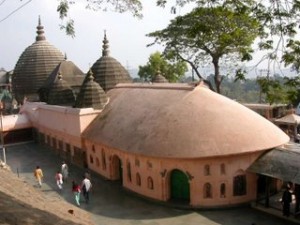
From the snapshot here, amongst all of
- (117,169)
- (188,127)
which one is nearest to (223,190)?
(188,127)

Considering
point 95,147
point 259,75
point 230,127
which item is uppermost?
point 259,75

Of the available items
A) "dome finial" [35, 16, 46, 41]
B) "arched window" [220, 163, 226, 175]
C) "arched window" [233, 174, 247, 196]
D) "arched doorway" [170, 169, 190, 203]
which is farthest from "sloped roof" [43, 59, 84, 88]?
"arched window" [233, 174, 247, 196]

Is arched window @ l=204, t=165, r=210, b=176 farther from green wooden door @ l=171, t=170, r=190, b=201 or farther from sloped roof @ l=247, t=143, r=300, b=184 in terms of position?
sloped roof @ l=247, t=143, r=300, b=184

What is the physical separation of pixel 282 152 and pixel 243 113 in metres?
2.64

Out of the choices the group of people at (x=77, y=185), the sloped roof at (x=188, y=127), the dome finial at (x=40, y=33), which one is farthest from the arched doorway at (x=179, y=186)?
the dome finial at (x=40, y=33)

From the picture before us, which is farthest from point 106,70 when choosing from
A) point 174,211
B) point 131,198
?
point 174,211

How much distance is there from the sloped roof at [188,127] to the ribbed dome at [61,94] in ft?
28.6

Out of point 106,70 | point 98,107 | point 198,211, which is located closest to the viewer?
point 198,211

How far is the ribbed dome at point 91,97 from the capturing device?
25500 millimetres

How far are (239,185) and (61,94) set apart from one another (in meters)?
16.5

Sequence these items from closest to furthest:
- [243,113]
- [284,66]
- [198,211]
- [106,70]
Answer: [284,66] → [198,211] → [243,113] → [106,70]

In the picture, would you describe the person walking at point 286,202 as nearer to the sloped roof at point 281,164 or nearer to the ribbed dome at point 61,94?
the sloped roof at point 281,164

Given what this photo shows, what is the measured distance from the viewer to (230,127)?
59.8 ft

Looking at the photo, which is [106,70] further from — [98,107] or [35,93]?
[35,93]
